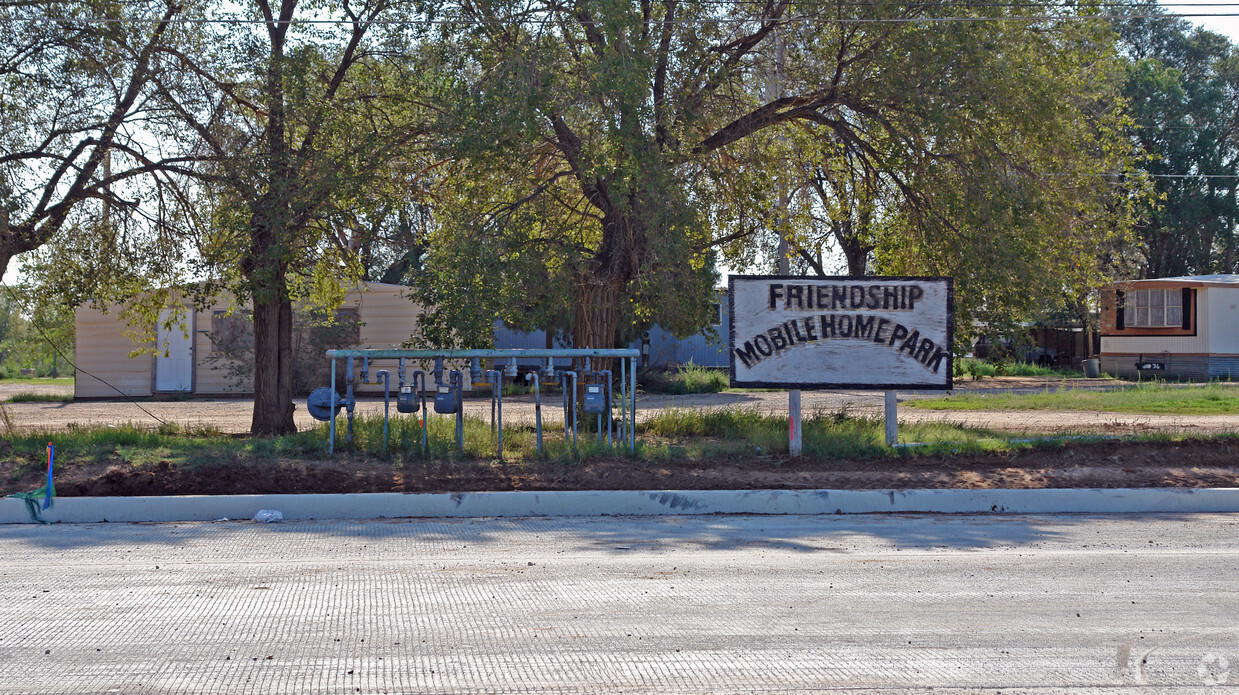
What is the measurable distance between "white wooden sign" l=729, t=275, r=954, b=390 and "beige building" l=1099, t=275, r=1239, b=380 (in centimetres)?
2028

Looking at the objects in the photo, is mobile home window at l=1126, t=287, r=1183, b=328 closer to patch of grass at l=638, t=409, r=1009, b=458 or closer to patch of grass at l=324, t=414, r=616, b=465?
patch of grass at l=638, t=409, r=1009, b=458

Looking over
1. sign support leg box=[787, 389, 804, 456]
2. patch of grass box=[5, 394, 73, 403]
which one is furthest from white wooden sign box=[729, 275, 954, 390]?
patch of grass box=[5, 394, 73, 403]

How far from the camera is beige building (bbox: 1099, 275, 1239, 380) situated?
30.8 m

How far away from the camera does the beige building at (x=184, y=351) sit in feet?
86.5

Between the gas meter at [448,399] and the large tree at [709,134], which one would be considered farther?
the large tree at [709,134]

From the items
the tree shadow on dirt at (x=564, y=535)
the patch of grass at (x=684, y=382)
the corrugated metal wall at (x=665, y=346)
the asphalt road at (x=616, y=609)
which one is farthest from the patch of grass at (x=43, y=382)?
the asphalt road at (x=616, y=609)

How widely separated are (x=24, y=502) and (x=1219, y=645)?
961cm

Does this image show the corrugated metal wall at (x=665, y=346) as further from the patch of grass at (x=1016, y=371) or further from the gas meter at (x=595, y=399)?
the gas meter at (x=595, y=399)

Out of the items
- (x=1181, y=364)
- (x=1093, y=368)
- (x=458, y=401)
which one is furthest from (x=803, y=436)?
(x=1181, y=364)

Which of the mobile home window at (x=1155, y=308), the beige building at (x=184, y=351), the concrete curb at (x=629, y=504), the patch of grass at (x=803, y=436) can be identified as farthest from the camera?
the mobile home window at (x=1155, y=308)

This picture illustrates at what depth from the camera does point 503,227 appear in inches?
527

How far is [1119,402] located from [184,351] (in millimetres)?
23803

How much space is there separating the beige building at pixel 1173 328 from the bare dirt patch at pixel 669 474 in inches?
808

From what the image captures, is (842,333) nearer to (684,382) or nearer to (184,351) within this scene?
(684,382)
